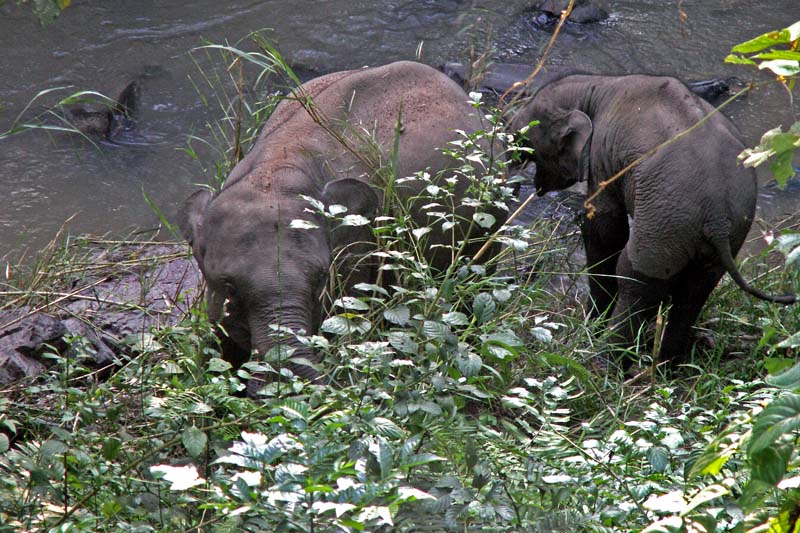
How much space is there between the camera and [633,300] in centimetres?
560

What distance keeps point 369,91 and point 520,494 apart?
9.26ft

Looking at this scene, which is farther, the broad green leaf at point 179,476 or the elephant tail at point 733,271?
the elephant tail at point 733,271

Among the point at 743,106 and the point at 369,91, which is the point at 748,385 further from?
the point at 743,106

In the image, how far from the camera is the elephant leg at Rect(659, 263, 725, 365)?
550 cm

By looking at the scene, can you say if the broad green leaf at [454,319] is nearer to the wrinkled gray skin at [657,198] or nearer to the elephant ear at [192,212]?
the elephant ear at [192,212]

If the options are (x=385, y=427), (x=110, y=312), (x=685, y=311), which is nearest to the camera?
(x=385, y=427)

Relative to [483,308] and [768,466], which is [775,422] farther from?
[483,308]

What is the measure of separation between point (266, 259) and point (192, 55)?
6.60m

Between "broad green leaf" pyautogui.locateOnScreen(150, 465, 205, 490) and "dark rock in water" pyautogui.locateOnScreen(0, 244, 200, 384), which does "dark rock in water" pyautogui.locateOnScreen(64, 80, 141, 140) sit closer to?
"dark rock in water" pyautogui.locateOnScreen(0, 244, 200, 384)

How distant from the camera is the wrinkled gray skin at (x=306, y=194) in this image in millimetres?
3965

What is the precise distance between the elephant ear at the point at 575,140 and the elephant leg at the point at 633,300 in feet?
2.54

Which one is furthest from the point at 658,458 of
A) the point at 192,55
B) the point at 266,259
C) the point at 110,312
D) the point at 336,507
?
the point at 192,55

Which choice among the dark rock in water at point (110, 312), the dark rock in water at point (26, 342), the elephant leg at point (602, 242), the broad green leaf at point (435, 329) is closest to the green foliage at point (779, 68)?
the broad green leaf at point (435, 329)

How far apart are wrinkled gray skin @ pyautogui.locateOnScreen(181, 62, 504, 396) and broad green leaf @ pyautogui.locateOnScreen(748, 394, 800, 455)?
6.34ft
